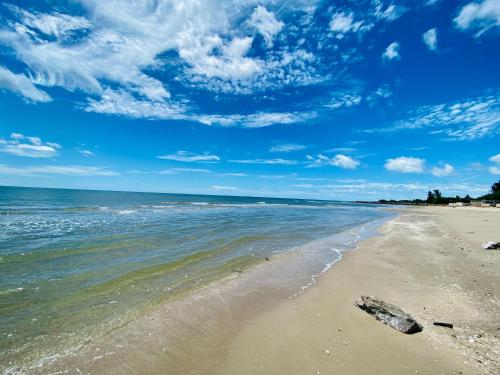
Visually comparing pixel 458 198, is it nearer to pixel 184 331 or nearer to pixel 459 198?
pixel 459 198

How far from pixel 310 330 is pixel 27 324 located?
6.17 meters

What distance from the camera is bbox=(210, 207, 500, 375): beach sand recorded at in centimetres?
421

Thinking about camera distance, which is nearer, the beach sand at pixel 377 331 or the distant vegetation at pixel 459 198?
the beach sand at pixel 377 331

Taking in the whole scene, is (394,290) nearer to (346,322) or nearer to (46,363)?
(346,322)

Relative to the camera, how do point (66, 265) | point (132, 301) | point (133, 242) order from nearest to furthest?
point (132, 301)
point (66, 265)
point (133, 242)

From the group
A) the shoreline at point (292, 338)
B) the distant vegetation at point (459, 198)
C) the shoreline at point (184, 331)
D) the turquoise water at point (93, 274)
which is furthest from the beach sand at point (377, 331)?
the distant vegetation at point (459, 198)

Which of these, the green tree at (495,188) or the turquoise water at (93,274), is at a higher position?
the green tree at (495,188)

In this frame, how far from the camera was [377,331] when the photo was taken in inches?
206

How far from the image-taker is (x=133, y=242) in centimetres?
1406

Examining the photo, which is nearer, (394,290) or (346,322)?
(346,322)

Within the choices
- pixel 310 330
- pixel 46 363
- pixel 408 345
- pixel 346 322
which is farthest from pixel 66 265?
pixel 408 345

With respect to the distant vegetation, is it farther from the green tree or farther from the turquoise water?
the turquoise water

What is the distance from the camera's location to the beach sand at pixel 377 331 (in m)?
4.21

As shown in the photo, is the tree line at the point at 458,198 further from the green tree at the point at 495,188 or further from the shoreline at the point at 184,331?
the shoreline at the point at 184,331
